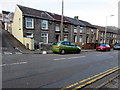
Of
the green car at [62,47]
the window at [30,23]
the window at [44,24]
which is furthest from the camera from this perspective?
the window at [44,24]

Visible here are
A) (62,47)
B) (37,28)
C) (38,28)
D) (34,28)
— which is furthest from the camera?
(38,28)

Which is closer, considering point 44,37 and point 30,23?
point 30,23

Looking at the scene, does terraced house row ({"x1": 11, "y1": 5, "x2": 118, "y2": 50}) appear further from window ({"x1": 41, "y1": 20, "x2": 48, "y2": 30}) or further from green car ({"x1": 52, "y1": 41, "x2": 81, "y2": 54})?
green car ({"x1": 52, "y1": 41, "x2": 81, "y2": 54})

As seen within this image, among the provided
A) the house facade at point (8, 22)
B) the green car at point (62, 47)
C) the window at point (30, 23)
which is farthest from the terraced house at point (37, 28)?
the house facade at point (8, 22)

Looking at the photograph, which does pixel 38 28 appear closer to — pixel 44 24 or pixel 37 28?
pixel 37 28

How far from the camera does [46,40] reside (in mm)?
18234

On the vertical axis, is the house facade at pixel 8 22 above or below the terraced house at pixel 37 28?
above

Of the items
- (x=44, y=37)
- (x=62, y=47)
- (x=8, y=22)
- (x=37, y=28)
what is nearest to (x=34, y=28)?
(x=37, y=28)

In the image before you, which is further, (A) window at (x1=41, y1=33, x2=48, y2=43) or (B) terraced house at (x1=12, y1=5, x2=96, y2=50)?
(A) window at (x1=41, y1=33, x2=48, y2=43)

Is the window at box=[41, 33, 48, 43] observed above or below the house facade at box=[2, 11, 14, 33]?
below

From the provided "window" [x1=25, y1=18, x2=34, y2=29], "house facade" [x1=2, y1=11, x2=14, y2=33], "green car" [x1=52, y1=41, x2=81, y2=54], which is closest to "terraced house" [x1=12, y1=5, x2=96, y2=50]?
"window" [x1=25, y1=18, x2=34, y2=29]

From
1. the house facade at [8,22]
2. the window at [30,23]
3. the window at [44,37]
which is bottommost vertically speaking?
the window at [44,37]

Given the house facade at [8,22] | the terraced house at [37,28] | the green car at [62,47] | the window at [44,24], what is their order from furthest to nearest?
the house facade at [8,22]
the window at [44,24]
the terraced house at [37,28]
the green car at [62,47]

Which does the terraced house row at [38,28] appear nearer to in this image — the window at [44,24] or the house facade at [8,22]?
the window at [44,24]
